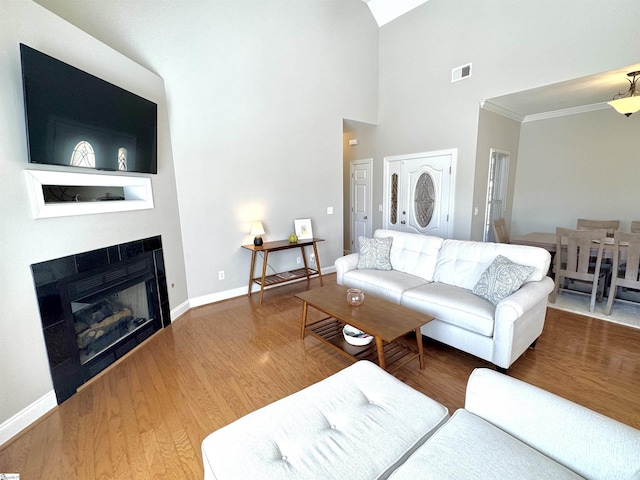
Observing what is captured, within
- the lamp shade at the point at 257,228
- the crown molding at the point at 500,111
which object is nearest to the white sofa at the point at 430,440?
the lamp shade at the point at 257,228

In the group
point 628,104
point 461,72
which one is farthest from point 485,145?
point 628,104

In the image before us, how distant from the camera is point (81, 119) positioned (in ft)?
6.98

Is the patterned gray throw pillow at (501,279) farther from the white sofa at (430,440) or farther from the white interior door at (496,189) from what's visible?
the white interior door at (496,189)

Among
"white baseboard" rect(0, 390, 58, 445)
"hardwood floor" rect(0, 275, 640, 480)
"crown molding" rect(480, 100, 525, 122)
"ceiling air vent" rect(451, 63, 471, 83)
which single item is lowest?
"hardwood floor" rect(0, 275, 640, 480)

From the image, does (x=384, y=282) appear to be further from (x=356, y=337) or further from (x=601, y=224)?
(x=601, y=224)

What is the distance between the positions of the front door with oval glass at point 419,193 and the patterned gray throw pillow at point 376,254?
62.5 inches

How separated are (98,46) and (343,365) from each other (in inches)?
131

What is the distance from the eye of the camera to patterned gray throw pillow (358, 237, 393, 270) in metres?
3.50

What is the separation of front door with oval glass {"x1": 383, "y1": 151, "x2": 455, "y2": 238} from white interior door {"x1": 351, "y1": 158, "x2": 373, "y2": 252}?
431mm

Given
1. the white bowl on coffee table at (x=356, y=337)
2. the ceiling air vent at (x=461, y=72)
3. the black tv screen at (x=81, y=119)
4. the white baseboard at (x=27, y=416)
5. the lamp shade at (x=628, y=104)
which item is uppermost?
the ceiling air vent at (x=461, y=72)

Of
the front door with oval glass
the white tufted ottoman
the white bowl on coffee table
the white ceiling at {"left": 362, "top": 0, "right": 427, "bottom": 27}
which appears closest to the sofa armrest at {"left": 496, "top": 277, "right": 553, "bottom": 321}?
the white bowl on coffee table

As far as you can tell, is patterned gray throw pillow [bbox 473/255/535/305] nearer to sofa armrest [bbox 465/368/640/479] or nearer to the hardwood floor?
the hardwood floor

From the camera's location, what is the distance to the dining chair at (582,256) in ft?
10.7

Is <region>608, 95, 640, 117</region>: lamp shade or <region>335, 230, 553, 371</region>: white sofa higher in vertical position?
<region>608, 95, 640, 117</region>: lamp shade
